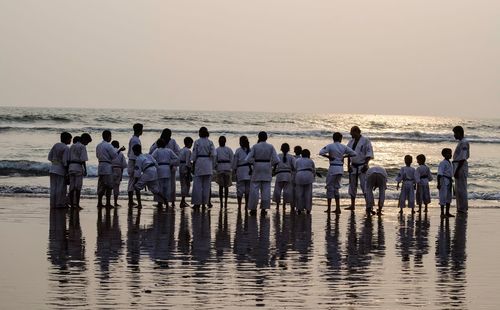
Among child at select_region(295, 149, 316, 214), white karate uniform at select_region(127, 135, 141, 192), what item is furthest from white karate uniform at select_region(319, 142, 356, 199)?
white karate uniform at select_region(127, 135, 141, 192)

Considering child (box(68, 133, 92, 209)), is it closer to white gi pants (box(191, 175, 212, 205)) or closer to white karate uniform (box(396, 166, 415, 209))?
white gi pants (box(191, 175, 212, 205))

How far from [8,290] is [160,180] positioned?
13221mm

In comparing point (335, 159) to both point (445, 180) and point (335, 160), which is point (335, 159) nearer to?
point (335, 160)

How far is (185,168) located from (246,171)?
1.63m

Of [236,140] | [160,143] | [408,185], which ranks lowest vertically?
[236,140]

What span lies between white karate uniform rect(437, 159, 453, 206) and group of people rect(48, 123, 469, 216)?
0.02 metres

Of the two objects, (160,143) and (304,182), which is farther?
(160,143)

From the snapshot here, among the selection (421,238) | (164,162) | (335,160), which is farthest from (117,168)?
(421,238)

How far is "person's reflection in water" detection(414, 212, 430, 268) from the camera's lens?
48.4 ft

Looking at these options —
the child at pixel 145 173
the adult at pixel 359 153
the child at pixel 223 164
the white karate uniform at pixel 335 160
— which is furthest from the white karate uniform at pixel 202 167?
the adult at pixel 359 153

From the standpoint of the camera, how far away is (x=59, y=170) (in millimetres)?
22453

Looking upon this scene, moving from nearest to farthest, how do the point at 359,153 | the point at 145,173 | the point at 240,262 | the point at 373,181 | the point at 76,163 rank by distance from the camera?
the point at 240,262 → the point at 76,163 → the point at 359,153 → the point at 373,181 → the point at 145,173

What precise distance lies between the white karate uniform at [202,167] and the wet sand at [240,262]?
8.17ft

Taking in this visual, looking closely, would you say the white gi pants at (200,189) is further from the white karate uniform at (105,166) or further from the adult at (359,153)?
the adult at (359,153)
